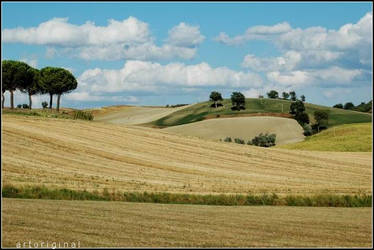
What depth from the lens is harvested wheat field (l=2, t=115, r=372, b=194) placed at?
112ft

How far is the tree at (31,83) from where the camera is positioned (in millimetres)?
110812

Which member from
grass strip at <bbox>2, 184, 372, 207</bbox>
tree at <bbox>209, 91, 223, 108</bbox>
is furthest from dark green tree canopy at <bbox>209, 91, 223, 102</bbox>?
grass strip at <bbox>2, 184, 372, 207</bbox>

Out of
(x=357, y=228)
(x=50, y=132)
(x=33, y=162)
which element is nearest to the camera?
(x=357, y=228)

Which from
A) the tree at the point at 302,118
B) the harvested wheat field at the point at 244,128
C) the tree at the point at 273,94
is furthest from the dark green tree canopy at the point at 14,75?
the tree at the point at 273,94

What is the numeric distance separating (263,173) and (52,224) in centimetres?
2871

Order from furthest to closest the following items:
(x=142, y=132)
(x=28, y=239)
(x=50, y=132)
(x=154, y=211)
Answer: (x=142, y=132), (x=50, y=132), (x=154, y=211), (x=28, y=239)

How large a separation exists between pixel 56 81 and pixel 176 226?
95.7 meters

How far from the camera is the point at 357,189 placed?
35375 mm

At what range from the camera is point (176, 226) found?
1847cm

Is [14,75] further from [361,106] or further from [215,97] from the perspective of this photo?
[361,106]

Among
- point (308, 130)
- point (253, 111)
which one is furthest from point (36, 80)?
point (308, 130)

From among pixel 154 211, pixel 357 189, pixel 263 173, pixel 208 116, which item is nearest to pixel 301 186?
pixel 357 189

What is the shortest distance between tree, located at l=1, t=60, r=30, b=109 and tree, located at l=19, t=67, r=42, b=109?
73cm

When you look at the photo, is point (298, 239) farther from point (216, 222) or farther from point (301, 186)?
point (301, 186)
